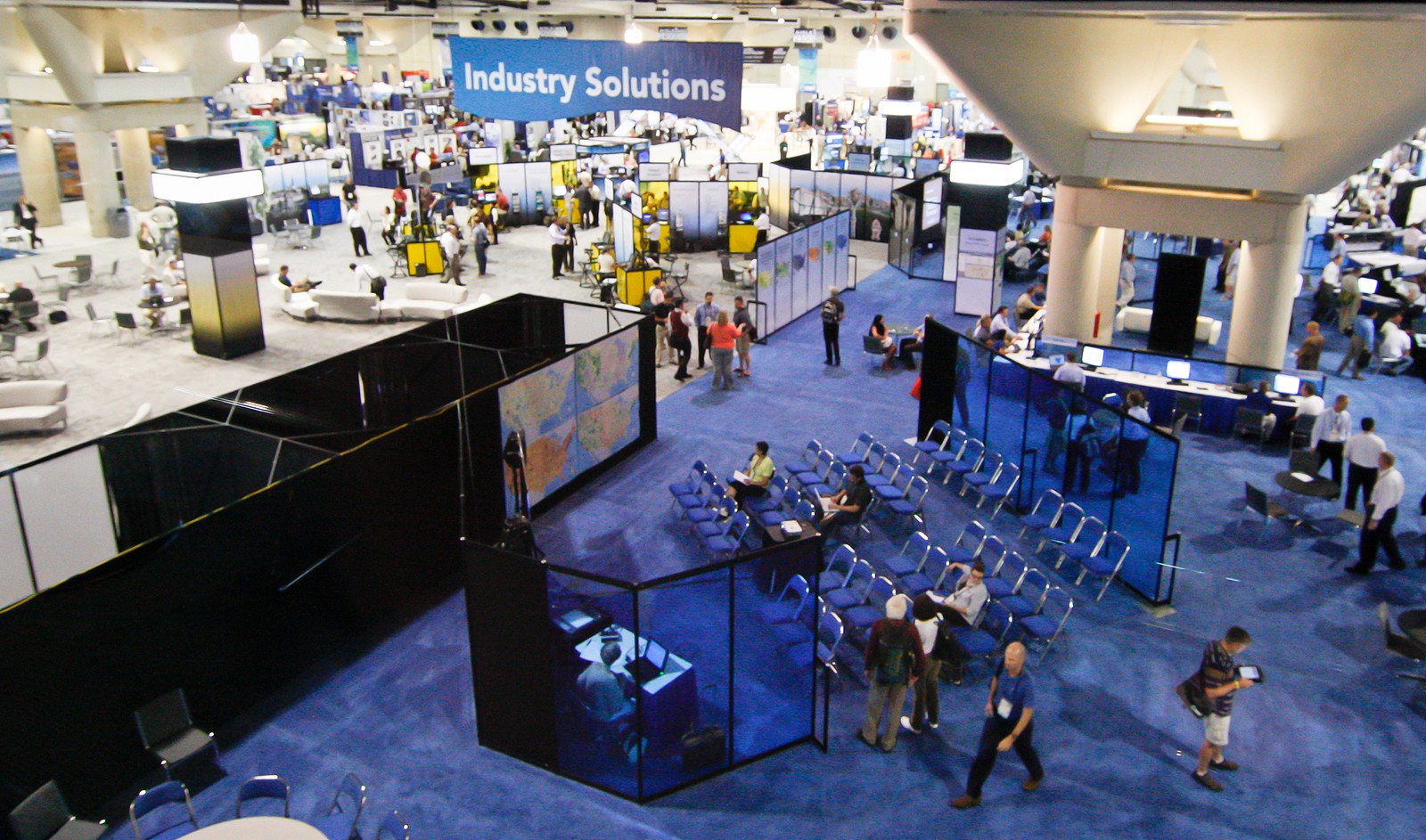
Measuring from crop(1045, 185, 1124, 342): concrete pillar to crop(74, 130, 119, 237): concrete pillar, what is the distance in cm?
2348

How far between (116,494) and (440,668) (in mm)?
3703

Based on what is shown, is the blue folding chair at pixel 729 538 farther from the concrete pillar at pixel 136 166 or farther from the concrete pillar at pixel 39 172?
the concrete pillar at pixel 39 172

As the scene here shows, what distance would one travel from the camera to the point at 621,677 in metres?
7.93

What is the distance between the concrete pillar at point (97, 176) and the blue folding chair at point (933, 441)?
2344 centimetres

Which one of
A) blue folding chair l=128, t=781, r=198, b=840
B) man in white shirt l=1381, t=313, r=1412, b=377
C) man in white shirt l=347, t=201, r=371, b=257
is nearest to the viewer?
blue folding chair l=128, t=781, r=198, b=840

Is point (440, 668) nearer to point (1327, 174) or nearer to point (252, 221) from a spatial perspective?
point (1327, 174)

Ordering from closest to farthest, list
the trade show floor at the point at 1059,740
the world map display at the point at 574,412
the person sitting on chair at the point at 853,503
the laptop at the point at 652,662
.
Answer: the trade show floor at the point at 1059,740 → the laptop at the point at 652,662 → the person sitting on chair at the point at 853,503 → the world map display at the point at 574,412

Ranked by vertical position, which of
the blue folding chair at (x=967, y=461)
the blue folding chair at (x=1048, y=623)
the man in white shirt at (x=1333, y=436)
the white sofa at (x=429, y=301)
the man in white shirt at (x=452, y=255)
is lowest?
the blue folding chair at (x=1048, y=623)

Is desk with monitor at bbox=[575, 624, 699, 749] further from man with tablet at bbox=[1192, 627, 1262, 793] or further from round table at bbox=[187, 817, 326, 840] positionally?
man with tablet at bbox=[1192, 627, 1262, 793]

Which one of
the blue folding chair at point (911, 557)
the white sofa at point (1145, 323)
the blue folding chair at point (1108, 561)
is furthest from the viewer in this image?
the white sofa at point (1145, 323)

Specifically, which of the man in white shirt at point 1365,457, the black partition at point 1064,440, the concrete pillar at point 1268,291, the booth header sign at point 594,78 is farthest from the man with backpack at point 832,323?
the man in white shirt at point 1365,457

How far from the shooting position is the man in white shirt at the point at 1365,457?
11.7 meters

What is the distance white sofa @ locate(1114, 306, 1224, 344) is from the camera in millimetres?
19188

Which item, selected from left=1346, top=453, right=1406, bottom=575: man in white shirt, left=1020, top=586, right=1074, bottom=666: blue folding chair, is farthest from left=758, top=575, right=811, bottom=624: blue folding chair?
left=1346, top=453, right=1406, bottom=575: man in white shirt
